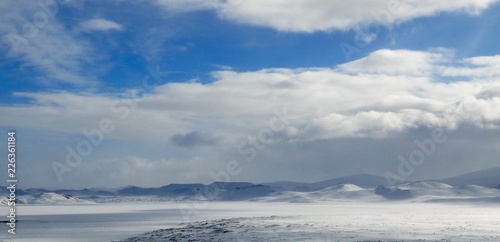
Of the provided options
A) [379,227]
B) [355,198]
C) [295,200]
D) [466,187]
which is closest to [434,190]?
[466,187]

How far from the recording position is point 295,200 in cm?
13738

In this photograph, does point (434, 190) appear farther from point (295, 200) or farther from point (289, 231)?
point (289, 231)

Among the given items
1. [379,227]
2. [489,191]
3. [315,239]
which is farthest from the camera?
Result: [489,191]

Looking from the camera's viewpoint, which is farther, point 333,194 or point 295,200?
point 333,194

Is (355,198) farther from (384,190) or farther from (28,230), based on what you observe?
(28,230)

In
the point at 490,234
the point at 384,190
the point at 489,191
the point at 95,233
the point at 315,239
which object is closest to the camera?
the point at 315,239

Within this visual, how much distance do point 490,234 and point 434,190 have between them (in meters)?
127

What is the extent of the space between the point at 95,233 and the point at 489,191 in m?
133

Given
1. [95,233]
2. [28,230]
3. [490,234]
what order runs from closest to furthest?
A: [490,234]
[95,233]
[28,230]

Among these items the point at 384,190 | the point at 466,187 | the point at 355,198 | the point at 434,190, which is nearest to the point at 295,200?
the point at 355,198

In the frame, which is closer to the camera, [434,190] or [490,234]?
[490,234]

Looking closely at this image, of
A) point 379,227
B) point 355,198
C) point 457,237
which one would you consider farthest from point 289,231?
point 355,198

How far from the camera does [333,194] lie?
156 metres

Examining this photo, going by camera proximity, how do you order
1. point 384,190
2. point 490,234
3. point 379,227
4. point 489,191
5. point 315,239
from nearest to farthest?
point 315,239, point 490,234, point 379,227, point 489,191, point 384,190
